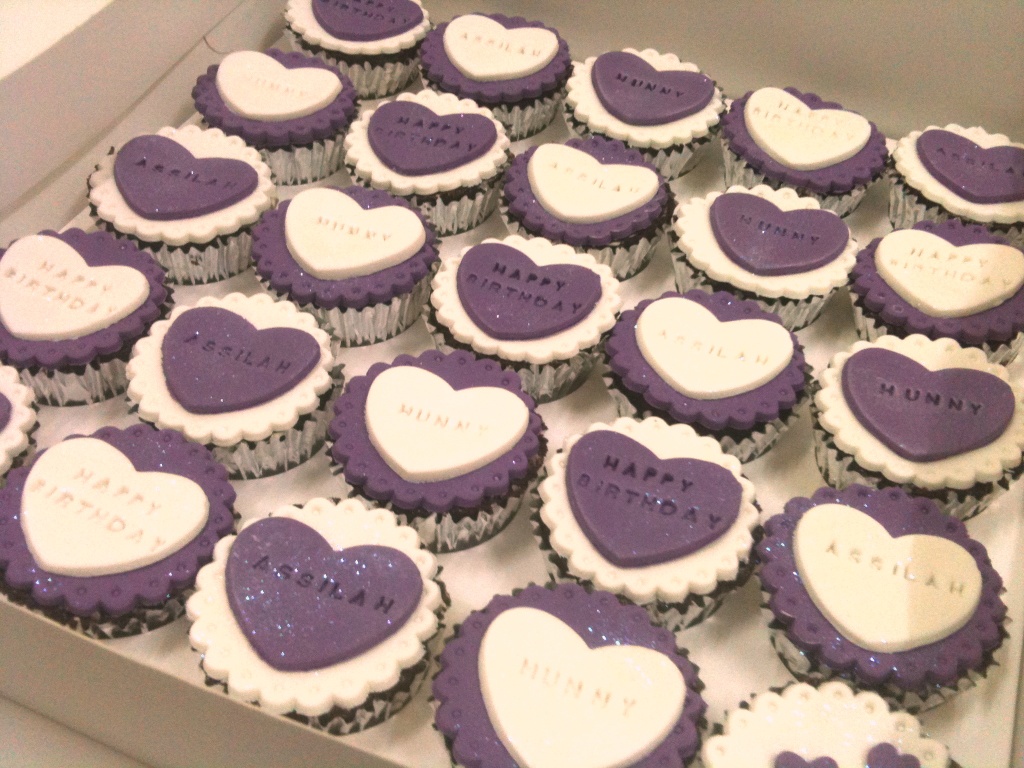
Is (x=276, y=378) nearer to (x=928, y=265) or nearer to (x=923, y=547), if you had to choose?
(x=923, y=547)

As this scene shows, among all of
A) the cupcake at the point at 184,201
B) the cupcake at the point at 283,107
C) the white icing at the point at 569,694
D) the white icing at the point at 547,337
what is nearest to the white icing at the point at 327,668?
the white icing at the point at 569,694

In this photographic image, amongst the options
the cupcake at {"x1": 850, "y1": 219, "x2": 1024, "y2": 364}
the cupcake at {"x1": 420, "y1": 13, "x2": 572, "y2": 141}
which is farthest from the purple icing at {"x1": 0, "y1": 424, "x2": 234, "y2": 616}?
the cupcake at {"x1": 850, "y1": 219, "x2": 1024, "y2": 364}

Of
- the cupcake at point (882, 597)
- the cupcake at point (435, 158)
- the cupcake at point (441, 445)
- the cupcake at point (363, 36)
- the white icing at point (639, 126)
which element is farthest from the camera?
the cupcake at point (363, 36)

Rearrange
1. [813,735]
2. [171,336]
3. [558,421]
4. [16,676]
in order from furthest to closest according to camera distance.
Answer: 1. [558,421]
2. [171,336]
3. [16,676]
4. [813,735]

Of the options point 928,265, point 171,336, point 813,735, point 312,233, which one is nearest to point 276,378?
point 171,336

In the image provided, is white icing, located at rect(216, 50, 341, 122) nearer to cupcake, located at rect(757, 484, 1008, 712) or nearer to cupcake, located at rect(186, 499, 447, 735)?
cupcake, located at rect(186, 499, 447, 735)

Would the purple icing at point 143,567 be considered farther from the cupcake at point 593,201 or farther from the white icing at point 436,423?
the cupcake at point 593,201
